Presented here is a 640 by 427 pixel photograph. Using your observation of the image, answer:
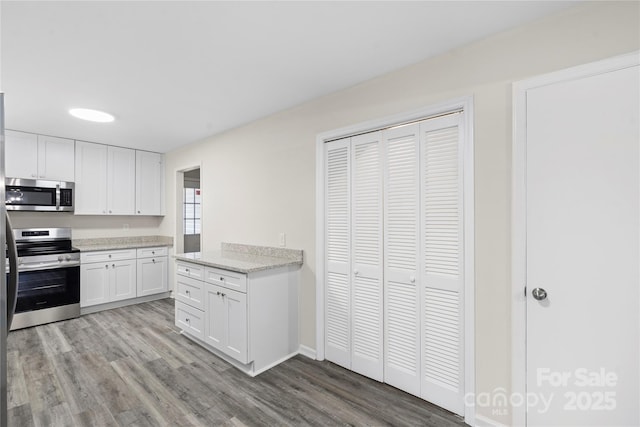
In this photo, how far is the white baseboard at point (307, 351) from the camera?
2.87 meters

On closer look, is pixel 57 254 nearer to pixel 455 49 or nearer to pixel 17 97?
pixel 17 97

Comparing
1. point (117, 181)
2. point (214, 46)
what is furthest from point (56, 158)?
point (214, 46)

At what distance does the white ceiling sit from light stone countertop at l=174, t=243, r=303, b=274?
59.2 inches

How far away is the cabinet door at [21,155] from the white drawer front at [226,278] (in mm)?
2973

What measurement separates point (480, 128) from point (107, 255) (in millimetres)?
4810

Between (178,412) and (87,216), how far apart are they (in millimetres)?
3849

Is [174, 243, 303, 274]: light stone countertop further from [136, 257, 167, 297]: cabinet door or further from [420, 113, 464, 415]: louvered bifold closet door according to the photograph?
[136, 257, 167, 297]: cabinet door

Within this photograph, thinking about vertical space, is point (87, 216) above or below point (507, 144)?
below

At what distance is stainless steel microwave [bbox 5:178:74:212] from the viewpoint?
3.75 metres

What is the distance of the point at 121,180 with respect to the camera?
4.75 meters

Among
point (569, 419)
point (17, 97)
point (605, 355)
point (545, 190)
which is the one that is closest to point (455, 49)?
point (545, 190)

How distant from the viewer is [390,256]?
2.38 metres

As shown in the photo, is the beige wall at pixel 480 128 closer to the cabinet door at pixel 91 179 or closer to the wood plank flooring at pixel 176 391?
the wood plank flooring at pixel 176 391

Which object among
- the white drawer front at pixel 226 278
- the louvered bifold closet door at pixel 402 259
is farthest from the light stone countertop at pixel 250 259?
the louvered bifold closet door at pixel 402 259
